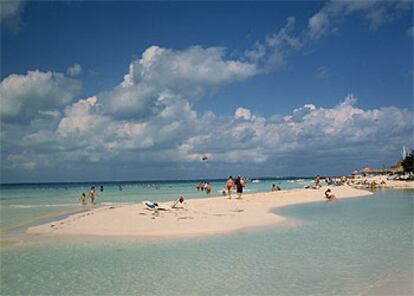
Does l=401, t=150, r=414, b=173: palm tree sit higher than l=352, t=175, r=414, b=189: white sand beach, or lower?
higher

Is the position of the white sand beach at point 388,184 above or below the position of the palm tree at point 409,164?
below

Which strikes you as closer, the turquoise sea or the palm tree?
the turquoise sea

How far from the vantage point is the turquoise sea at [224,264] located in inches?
358

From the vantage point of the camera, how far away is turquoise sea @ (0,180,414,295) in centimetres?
910

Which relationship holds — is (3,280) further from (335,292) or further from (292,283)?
(335,292)

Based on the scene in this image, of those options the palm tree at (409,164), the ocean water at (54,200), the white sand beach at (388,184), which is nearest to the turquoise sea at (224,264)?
the ocean water at (54,200)

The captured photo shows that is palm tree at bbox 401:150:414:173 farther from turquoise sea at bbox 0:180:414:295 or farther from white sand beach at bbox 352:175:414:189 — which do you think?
turquoise sea at bbox 0:180:414:295

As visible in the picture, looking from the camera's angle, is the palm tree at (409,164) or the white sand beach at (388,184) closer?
the white sand beach at (388,184)

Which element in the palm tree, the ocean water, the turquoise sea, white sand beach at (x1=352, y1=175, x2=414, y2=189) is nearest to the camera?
the turquoise sea

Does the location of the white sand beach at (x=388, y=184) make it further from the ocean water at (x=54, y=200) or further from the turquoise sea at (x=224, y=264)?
the turquoise sea at (x=224, y=264)

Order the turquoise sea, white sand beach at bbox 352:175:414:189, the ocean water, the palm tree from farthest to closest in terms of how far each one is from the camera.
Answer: the palm tree < white sand beach at bbox 352:175:414:189 < the ocean water < the turquoise sea

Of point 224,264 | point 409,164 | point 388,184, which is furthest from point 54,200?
point 409,164

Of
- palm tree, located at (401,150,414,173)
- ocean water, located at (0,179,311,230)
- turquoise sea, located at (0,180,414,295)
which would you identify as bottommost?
turquoise sea, located at (0,180,414,295)

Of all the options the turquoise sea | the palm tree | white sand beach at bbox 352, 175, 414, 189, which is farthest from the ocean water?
the palm tree
